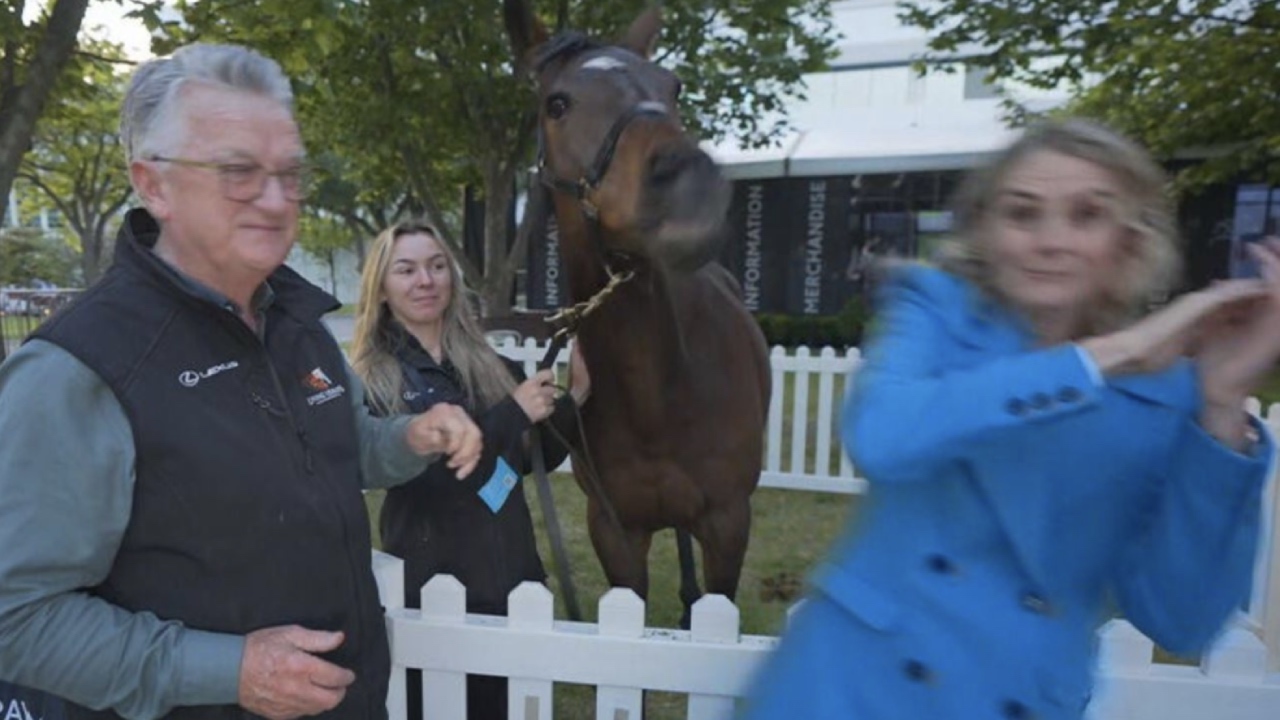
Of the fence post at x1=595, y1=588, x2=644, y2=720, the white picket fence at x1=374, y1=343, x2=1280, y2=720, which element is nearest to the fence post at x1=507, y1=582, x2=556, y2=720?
the white picket fence at x1=374, y1=343, x2=1280, y2=720

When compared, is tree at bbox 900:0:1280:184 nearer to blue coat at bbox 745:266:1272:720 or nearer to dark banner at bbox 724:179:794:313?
dark banner at bbox 724:179:794:313

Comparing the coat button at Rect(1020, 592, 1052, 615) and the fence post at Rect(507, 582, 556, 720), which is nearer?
the coat button at Rect(1020, 592, 1052, 615)

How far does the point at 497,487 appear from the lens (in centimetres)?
235

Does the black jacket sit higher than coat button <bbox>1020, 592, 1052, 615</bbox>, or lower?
lower

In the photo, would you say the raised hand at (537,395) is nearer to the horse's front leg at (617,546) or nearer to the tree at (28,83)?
the horse's front leg at (617,546)

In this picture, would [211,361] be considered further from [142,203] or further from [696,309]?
[696,309]

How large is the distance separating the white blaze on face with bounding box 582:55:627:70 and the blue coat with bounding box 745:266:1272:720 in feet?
5.48

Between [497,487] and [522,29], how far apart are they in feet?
5.44

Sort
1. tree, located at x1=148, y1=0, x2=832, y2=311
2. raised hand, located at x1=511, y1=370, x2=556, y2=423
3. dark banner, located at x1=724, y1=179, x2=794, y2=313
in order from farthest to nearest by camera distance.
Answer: dark banner, located at x1=724, y1=179, x2=794, y2=313 < tree, located at x1=148, y1=0, x2=832, y2=311 < raised hand, located at x1=511, y1=370, x2=556, y2=423

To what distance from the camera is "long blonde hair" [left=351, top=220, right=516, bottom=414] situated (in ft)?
7.98

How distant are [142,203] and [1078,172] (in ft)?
4.61

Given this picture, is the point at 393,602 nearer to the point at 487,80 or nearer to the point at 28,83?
the point at 28,83

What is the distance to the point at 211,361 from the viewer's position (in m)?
1.38

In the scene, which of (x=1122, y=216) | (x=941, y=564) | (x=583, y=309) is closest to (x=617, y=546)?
(x=583, y=309)
